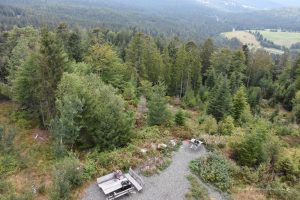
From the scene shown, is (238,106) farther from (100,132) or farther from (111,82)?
(100,132)

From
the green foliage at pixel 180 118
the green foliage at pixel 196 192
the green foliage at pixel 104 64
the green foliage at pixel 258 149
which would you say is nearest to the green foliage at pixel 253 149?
the green foliage at pixel 258 149

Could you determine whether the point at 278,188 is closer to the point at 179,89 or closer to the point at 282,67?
the point at 179,89

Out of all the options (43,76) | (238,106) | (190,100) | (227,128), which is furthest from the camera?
(190,100)

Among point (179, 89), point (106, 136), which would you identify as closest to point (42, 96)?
point (106, 136)

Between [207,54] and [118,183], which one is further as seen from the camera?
[207,54]

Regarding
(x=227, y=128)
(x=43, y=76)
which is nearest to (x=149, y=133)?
(x=227, y=128)

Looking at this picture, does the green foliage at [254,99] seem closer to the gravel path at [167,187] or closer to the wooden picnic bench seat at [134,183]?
the gravel path at [167,187]

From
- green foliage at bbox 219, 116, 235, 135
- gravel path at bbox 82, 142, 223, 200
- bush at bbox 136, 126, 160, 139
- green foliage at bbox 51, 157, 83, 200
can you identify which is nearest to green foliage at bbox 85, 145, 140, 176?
green foliage at bbox 51, 157, 83, 200
